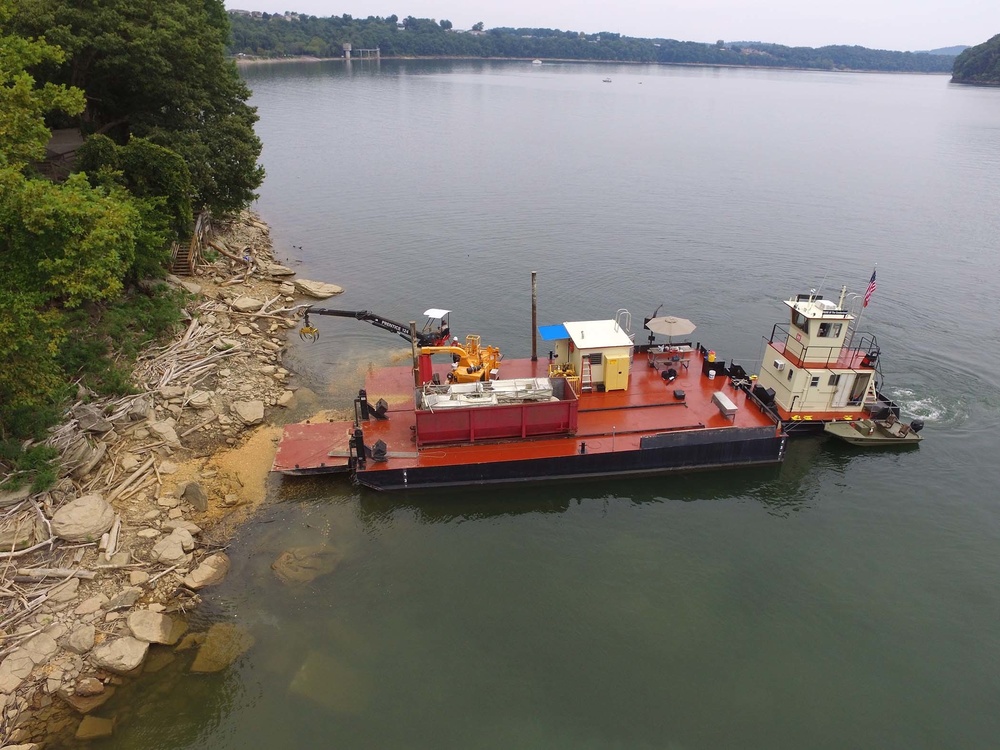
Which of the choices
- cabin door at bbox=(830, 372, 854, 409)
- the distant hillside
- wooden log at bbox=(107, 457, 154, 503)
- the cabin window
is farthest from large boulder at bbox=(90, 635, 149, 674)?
the distant hillside

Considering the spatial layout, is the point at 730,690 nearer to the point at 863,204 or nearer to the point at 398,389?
the point at 398,389

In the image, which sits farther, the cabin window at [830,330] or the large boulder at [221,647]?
the cabin window at [830,330]

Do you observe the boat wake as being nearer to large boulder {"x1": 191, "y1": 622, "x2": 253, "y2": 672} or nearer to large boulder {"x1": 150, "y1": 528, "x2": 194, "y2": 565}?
large boulder {"x1": 191, "y1": 622, "x2": 253, "y2": 672}

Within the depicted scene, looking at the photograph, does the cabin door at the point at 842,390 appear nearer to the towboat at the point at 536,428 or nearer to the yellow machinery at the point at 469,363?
the towboat at the point at 536,428

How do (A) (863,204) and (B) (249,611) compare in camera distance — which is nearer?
(B) (249,611)

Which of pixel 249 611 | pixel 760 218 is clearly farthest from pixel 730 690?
pixel 760 218

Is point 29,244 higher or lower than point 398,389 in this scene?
higher

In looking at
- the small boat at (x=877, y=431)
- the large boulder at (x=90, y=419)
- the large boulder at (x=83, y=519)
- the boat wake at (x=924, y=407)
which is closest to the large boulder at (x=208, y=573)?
the large boulder at (x=83, y=519)
